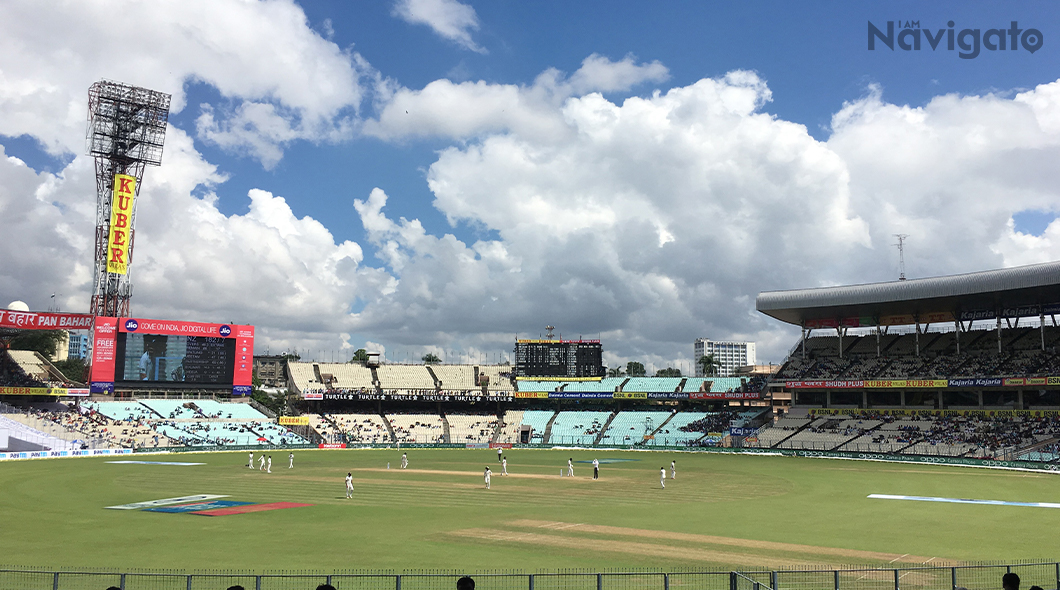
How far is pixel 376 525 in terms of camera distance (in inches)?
1078

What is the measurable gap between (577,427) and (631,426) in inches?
292

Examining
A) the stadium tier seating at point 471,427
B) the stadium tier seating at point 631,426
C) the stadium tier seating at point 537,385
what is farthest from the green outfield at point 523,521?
the stadium tier seating at point 537,385

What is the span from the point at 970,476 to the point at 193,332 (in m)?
78.8

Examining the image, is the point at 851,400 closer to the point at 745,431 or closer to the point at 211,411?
the point at 745,431

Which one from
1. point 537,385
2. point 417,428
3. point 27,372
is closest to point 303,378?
point 417,428

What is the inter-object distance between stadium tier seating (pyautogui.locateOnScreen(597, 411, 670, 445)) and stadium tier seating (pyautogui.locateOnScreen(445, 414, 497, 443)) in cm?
943

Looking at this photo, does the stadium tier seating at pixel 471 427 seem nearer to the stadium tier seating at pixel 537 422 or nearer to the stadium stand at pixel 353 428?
the stadium tier seating at pixel 537 422

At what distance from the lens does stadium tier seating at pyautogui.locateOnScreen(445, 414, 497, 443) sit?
9531 centimetres

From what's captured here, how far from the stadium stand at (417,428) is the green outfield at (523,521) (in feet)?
137

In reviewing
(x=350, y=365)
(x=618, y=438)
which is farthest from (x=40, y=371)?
(x=618, y=438)

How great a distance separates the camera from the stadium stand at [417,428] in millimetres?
93750

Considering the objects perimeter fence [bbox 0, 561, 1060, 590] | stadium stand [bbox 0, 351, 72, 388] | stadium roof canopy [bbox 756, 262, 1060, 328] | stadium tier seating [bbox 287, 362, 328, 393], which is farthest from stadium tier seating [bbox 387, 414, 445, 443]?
perimeter fence [bbox 0, 561, 1060, 590]

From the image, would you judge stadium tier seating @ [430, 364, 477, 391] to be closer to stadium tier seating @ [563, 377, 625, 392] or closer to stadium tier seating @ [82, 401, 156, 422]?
stadium tier seating @ [563, 377, 625, 392]

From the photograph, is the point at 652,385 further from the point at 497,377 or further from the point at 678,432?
the point at 497,377
